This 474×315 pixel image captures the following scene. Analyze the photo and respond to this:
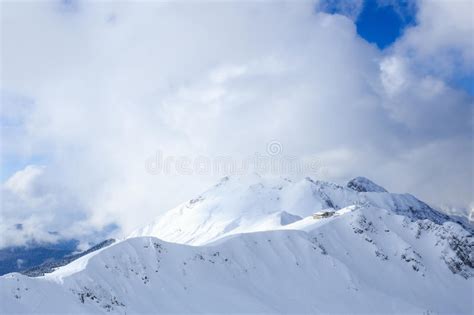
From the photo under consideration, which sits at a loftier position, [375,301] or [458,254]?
[458,254]

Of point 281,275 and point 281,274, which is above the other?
point 281,274

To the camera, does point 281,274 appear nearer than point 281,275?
No

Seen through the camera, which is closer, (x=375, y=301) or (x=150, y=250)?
(x=150, y=250)

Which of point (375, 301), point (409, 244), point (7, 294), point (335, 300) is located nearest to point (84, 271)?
point (7, 294)

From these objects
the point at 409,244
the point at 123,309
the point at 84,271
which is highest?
the point at 409,244

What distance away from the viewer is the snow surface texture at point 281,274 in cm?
6356

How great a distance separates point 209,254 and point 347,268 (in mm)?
26894

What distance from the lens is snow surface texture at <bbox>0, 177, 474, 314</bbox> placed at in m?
63.6

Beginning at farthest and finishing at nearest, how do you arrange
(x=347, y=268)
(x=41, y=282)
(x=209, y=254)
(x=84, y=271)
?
(x=347, y=268)
(x=209, y=254)
(x=84, y=271)
(x=41, y=282)

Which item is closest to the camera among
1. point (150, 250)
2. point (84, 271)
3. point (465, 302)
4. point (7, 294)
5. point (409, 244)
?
point (7, 294)

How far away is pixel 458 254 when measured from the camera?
11444 cm

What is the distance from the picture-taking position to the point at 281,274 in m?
86.7

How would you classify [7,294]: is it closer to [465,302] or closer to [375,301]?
[375,301]

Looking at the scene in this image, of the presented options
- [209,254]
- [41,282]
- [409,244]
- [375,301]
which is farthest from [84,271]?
[409,244]
